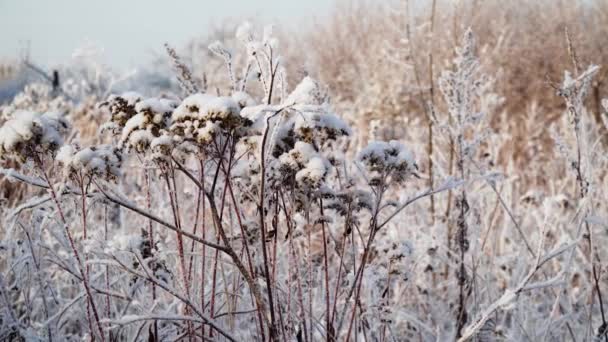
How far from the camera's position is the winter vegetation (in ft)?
4.11

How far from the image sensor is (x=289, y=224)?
1.48m

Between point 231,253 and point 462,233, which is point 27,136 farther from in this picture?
point 462,233

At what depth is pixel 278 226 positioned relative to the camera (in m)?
2.40

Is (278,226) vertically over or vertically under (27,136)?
under

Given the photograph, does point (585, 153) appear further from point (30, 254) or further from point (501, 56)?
point (501, 56)

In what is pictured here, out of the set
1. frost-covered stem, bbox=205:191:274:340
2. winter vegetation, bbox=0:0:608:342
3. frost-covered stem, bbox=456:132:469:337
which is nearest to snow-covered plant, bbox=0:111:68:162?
winter vegetation, bbox=0:0:608:342

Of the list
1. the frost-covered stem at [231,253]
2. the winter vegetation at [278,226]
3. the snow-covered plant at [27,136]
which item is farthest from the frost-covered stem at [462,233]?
the snow-covered plant at [27,136]

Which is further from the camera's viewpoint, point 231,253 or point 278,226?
point 278,226

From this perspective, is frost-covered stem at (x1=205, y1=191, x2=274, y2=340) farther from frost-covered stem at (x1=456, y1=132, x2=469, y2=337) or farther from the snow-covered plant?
frost-covered stem at (x1=456, y1=132, x2=469, y2=337)

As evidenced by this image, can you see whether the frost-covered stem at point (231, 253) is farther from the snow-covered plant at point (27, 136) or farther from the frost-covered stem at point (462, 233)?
the frost-covered stem at point (462, 233)

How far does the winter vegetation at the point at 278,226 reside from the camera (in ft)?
4.11

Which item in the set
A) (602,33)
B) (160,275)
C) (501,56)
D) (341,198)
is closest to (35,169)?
(160,275)

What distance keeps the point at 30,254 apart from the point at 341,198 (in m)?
1.14

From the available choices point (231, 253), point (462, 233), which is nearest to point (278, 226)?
point (462, 233)
